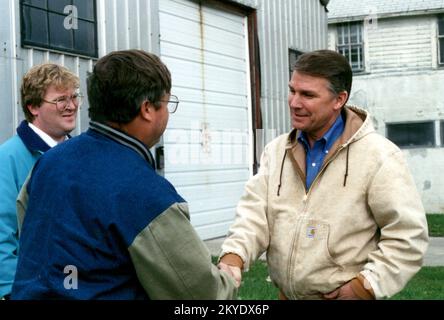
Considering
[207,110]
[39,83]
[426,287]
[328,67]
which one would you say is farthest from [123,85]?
[207,110]

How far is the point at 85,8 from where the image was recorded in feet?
26.5

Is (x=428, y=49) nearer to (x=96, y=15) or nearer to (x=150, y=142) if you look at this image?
(x=96, y=15)

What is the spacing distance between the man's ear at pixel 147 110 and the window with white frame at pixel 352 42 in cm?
2229

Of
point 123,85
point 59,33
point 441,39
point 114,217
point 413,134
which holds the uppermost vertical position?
point 441,39

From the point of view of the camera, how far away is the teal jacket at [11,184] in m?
3.40

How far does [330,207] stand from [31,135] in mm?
1522

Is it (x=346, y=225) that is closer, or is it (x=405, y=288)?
(x=346, y=225)

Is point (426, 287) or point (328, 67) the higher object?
point (328, 67)

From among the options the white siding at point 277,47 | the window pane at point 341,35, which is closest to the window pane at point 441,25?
the window pane at point 341,35

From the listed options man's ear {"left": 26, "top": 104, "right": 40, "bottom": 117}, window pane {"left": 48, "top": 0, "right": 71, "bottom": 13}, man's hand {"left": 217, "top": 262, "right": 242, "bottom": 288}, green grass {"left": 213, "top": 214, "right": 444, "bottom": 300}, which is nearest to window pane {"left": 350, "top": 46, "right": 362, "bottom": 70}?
green grass {"left": 213, "top": 214, "right": 444, "bottom": 300}

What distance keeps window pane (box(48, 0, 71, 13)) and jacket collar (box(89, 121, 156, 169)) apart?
5.37 meters

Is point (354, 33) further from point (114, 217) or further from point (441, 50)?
point (114, 217)

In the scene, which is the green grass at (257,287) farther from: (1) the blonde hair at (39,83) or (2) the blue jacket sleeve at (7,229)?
(2) the blue jacket sleeve at (7,229)

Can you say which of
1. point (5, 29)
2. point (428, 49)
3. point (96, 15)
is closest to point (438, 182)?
point (428, 49)
